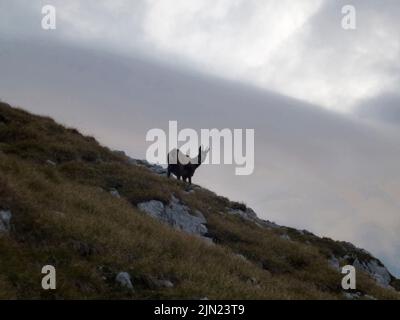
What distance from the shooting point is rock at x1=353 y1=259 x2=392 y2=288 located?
1361 inches

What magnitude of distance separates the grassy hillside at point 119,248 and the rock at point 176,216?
47 cm

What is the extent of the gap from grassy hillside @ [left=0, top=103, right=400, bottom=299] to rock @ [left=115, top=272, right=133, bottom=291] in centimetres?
10

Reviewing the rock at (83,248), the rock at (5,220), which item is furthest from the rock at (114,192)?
the rock at (5,220)

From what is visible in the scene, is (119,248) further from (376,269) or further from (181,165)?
(376,269)

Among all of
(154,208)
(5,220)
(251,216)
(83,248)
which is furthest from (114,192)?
(251,216)

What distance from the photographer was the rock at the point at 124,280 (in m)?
13.1

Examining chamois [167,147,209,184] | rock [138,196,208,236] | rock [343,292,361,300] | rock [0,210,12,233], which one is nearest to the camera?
rock [0,210,12,233]

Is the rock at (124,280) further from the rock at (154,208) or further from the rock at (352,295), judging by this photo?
the rock at (154,208)

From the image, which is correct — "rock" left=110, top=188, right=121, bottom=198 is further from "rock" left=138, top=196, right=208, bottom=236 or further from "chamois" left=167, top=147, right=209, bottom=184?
"chamois" left=167, top=147, right=209, bottom=184

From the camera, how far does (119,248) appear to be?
591 inches

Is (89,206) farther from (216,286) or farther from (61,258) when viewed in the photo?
(216,286)

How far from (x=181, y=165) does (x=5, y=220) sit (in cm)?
2315

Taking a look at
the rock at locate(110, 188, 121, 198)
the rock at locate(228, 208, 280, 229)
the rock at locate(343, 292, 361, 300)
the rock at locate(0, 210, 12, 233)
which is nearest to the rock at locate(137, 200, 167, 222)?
the rock at locate(110, 188, 121, 198)

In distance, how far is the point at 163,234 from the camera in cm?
1766
